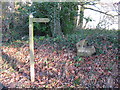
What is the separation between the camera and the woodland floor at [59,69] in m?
4.07

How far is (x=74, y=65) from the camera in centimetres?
468

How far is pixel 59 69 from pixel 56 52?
94 centimetres

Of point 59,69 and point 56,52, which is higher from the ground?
A: point 56,52

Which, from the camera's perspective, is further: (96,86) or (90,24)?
(90,24)

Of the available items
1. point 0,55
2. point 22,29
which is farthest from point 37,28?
point 0,55

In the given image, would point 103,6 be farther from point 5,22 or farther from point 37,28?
point 5,22

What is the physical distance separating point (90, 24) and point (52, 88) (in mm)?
5231

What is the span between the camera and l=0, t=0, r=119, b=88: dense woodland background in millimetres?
4184

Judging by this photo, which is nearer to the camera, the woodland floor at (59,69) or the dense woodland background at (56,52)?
the woodland floor at (59,69)

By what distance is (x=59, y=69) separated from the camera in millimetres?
4586

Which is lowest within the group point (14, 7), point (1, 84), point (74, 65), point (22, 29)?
point (1, 84)

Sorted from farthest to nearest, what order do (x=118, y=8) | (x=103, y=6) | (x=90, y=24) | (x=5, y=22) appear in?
(x=90, y=24)
(x=5, y=22)
(x=103, y=6)
(x=118, y=8)

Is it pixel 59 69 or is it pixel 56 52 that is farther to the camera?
pixel 56 52

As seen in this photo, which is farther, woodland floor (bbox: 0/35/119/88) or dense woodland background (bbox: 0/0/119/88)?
dense woodland background (bbox: 0/0/119/88)
